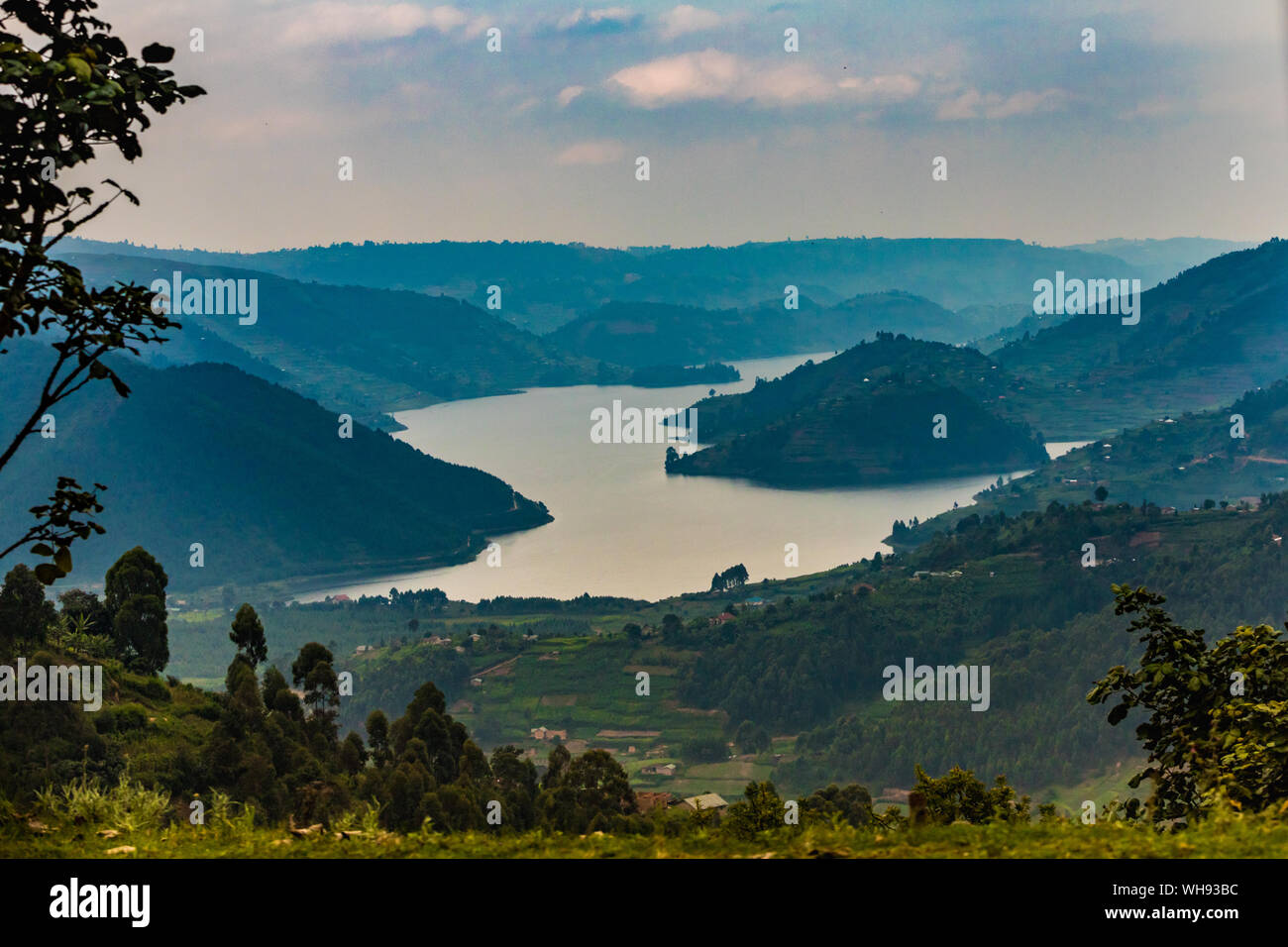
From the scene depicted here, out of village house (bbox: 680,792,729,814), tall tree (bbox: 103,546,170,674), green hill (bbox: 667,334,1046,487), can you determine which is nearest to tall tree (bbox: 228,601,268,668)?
tall tree (bbox: 103,546,170,674)

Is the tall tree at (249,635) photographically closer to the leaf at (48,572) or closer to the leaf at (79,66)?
the leaf at (48,572)

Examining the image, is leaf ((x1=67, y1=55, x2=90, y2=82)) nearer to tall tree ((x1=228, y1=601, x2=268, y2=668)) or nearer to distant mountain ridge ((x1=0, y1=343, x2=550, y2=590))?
tall tree ((x1=228, y1=601, x2=268, y2=668))

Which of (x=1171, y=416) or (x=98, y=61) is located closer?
(x=98, y=61)

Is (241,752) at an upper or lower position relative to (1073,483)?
lower

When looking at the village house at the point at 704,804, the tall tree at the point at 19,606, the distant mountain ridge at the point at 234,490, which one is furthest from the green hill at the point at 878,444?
the tall tree at the point at 19,606

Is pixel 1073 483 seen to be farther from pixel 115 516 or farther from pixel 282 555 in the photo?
pixel 115 516
